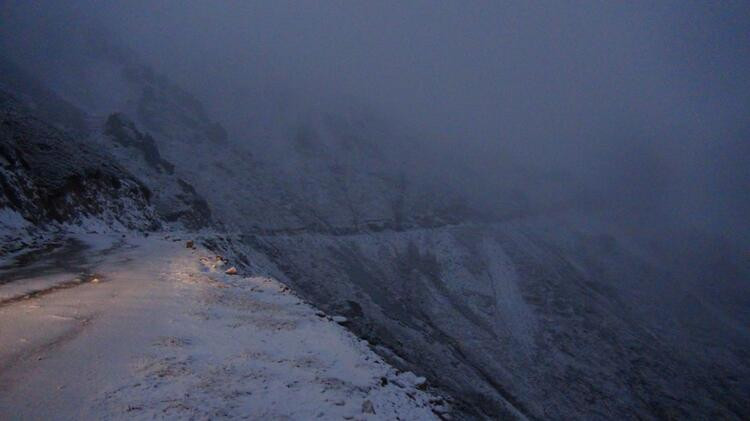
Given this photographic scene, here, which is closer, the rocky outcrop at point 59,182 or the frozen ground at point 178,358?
the frozen ground at point 178,358

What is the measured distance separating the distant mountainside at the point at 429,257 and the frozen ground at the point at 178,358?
4386mm

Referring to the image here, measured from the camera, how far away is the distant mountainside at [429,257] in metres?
27.5

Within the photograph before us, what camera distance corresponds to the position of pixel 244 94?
10238 cm

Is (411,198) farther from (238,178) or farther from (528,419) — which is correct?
(528,419)

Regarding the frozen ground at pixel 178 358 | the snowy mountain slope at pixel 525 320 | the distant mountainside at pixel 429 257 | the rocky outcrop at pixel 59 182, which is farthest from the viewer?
the snowy mountain slope at pixel 525 320

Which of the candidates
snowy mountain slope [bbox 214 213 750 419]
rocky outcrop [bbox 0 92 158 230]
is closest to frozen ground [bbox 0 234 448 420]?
rocky outcrop [bbox 0 92 158 230]

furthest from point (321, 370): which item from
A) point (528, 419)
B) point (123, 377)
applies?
point (528, 419)

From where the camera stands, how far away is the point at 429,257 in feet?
169

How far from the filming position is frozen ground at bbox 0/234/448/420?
5.63 m

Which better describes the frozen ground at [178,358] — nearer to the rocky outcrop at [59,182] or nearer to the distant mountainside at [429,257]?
the distant mountainside at [429,257]

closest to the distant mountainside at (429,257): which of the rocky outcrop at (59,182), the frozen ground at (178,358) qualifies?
the rocky outcrop at (59,182)

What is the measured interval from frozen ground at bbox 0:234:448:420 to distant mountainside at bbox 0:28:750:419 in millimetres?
4386

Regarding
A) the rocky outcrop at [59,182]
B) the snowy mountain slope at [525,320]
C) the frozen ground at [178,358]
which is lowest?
the snowy mountain slope at [525,320]

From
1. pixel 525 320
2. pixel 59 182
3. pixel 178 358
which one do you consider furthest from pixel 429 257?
pixel 178 358
